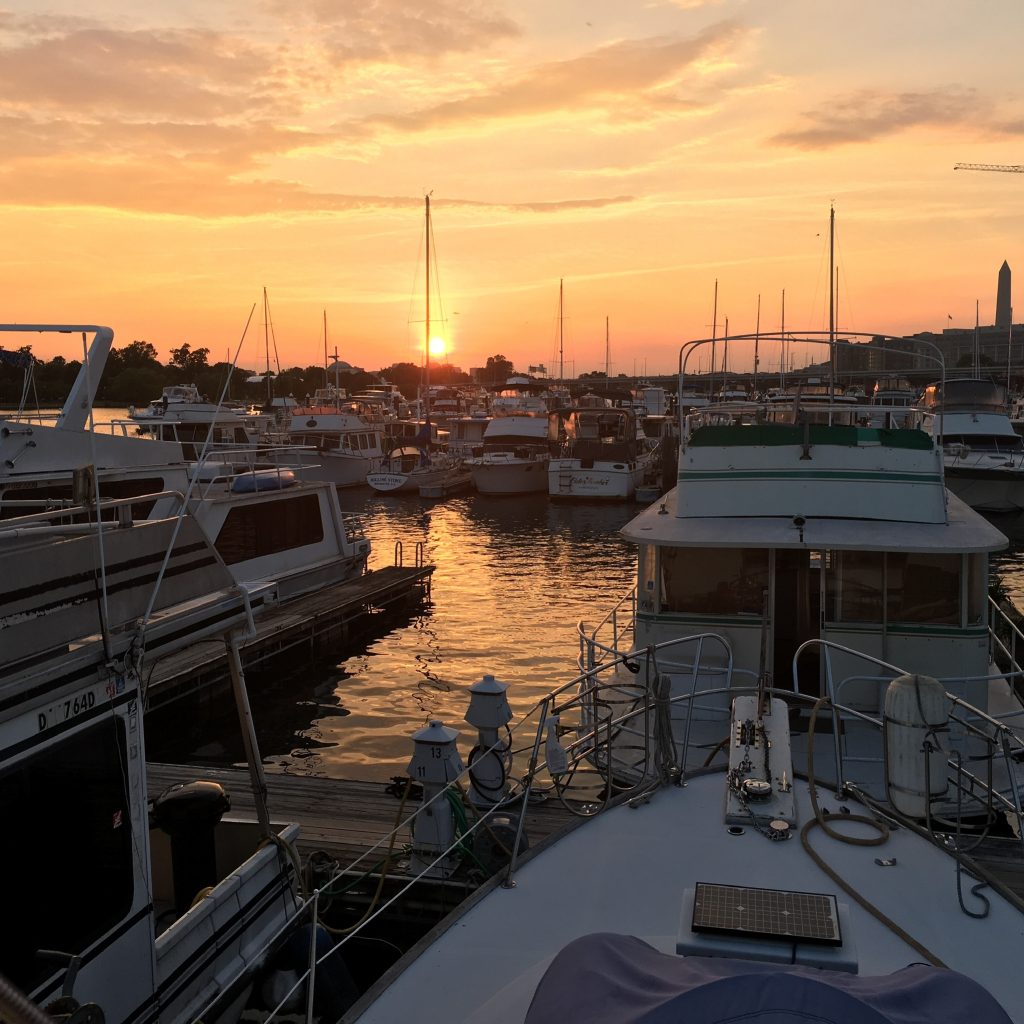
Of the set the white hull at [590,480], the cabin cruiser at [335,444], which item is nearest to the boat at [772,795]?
the white hull at [590,480]

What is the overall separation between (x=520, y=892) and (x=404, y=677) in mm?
14368

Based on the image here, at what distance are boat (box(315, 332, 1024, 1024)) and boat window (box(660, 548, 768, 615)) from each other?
3cm

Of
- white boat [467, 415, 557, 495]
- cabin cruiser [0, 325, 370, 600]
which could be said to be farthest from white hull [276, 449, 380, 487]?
cabin cruiser [0, 325, 370, 600]

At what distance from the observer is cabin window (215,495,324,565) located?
21953mm

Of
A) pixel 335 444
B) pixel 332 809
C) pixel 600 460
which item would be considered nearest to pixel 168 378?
pixel 335 444

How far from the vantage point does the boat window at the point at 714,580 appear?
11016 millimetres

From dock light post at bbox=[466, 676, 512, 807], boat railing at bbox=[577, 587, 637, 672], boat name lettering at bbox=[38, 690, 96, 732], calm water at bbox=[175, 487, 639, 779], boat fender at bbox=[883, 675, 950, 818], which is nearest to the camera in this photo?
boat name lettering at bbox=[38, 690, 96, 732]

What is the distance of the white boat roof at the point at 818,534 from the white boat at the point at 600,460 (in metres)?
35.1

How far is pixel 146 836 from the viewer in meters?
5.65

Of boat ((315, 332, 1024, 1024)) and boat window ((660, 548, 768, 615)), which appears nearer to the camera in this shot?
boat ((315, 332, 1024, 1024))

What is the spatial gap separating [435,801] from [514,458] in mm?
41853

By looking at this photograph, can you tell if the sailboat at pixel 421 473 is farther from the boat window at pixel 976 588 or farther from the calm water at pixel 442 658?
the boat window at pixel 976 588

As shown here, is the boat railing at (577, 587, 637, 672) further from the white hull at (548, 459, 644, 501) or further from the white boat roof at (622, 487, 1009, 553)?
the white hull at (548, 459, 644, 501)

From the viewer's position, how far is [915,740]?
22.6 feet
